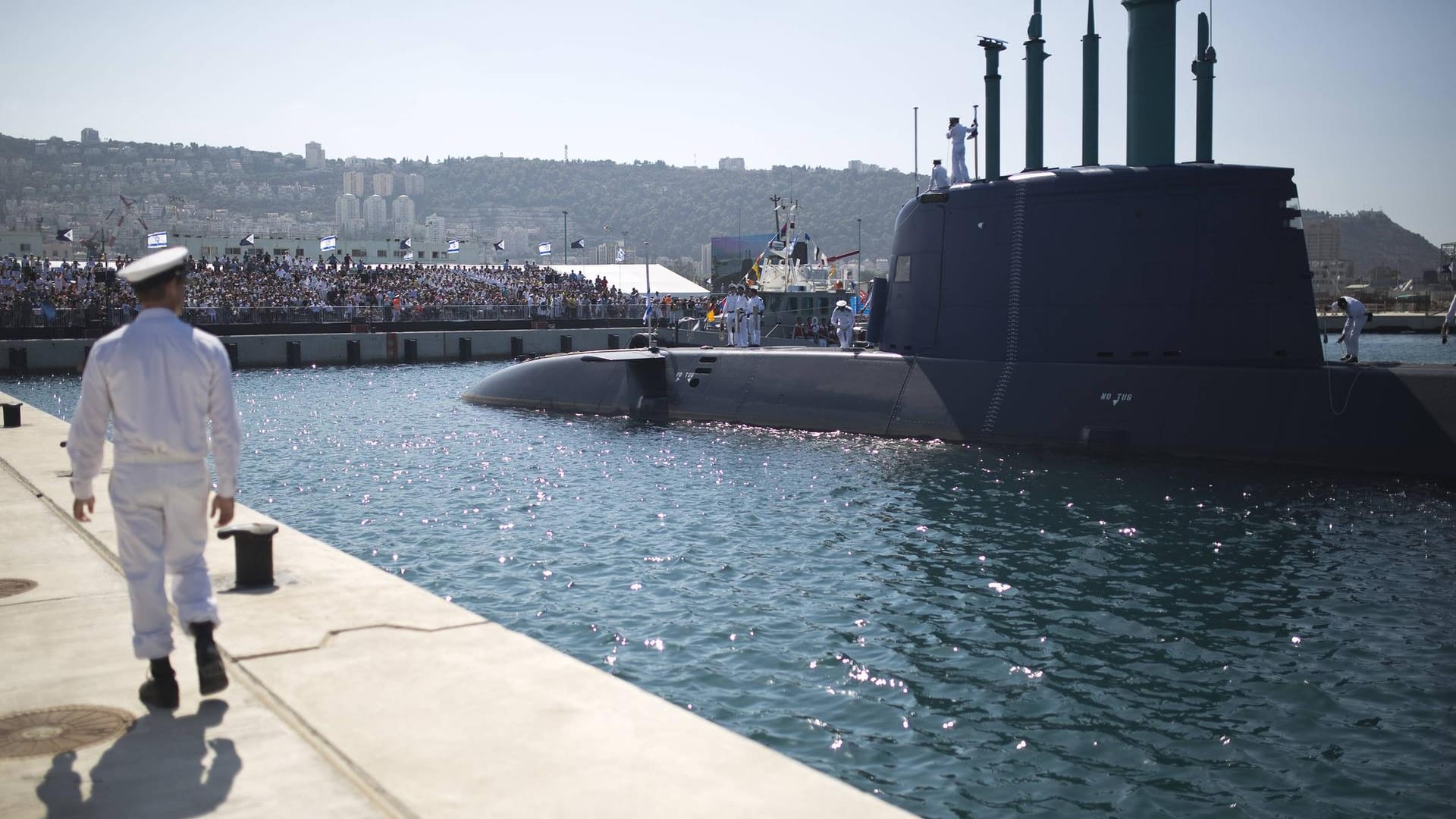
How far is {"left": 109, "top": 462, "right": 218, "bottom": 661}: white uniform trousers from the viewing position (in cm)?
510

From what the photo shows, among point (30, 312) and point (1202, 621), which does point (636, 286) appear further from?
point (1202, 621)

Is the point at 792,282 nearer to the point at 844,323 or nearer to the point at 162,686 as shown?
the point at 844,323

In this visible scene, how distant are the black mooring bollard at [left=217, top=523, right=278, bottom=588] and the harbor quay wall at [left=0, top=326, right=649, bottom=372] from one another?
3757 centimetres

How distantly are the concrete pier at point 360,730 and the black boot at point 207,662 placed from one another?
76 millimetres

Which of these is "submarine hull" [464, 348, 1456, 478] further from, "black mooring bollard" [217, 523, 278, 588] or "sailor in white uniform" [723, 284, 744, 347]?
"black mooring bollard" [217, 523, 278, 588]

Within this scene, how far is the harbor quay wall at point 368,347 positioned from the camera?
1563 inches

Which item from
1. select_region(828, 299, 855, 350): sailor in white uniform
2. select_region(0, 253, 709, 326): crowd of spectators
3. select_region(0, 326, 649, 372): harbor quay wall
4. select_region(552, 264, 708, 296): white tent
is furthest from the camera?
select_region(552, 264, 708, 296): white tent

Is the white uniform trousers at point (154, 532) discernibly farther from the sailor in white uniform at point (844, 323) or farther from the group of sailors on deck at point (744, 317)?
the sailor in white uniform at point (844, 323)

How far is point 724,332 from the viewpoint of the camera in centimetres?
4169

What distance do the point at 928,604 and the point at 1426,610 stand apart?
4.53 meters

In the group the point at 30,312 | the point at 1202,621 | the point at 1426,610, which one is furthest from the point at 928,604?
the point at 30,312

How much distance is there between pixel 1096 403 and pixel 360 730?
52.0ft

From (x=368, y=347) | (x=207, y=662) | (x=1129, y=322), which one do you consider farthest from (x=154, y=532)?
(x=368, y=347)

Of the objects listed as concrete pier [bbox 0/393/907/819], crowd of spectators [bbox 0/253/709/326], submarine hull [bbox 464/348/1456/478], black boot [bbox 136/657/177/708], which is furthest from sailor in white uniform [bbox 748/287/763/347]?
black boot [bbox 136/657/177/708]
